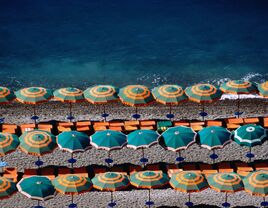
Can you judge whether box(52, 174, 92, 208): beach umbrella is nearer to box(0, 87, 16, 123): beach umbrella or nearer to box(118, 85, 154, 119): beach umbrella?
box(118, 85, 154, 119): beach umbrella

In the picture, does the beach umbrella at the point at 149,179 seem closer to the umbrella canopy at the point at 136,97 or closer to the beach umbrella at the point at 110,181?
the beach umbrella at the point at 110,181

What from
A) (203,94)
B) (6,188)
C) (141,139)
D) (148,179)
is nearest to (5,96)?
(141,139)

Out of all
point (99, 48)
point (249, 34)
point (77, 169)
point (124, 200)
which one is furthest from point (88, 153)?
point (249, 34)

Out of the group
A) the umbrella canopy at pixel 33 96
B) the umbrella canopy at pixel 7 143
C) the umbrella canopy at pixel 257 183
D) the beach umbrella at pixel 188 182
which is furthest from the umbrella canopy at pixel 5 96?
the umbrella canopy at pixel 257 183

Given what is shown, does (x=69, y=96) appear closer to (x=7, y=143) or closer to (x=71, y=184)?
(x=7, y=143)

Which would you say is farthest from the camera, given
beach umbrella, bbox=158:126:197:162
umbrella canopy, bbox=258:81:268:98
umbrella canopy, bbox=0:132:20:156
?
umbrella canopy, bbox=258:81:268:98

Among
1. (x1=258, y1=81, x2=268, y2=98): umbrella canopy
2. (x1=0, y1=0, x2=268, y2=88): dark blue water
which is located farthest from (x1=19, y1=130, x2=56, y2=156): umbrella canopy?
(x1=0, y1=0, x2=268, y2=88): dark blue water
